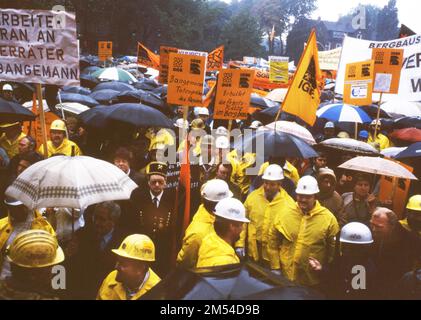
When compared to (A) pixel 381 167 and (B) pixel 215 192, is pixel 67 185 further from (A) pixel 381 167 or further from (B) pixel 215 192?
(A) pixel 381 167

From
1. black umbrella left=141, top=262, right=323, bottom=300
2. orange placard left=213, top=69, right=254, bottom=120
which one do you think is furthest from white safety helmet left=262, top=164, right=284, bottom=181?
black umbrella left=141, top=262, right=323, bottom=300

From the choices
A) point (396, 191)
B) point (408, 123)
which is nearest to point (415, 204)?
point (396, 191)

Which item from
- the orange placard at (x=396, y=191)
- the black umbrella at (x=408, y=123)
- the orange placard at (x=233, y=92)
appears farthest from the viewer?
the black umbrella at (x=408, y=123)

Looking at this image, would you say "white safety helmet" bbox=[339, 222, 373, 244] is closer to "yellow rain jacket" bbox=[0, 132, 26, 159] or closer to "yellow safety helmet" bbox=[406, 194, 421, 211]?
"yellow safety helmet" bbox=[406, 194, 421, 211]

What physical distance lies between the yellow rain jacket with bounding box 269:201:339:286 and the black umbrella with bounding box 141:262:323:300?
2.20 meters

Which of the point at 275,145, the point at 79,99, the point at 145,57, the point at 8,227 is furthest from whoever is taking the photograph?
the point at 145,57

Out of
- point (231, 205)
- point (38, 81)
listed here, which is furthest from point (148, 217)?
point (38, 81)

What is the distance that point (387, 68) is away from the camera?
870 centimetres

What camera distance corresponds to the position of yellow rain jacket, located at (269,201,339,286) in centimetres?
514

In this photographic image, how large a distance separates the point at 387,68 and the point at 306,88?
2487 millimetres

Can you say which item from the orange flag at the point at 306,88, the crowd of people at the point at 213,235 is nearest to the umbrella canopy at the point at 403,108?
the crowd of people at the point at 213,235

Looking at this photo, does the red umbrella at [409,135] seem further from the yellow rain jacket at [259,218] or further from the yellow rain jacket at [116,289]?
the yellow rain jacket at [116,289]

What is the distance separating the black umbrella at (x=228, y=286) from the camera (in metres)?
2.71

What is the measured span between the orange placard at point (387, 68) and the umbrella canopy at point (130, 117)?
12.7 feet
